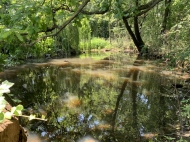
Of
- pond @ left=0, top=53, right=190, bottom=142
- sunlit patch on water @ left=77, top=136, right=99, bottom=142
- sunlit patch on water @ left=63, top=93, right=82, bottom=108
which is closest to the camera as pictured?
sunlit patch on water @ left=77, top=136, right=99, bottom=142

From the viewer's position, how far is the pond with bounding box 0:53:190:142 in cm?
395

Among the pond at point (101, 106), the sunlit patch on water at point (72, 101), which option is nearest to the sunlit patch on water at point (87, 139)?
the pond at point (101, 106)

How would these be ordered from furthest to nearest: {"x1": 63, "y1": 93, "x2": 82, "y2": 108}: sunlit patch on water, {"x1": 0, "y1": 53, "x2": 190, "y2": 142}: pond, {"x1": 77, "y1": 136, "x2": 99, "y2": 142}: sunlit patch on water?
{"x1": 63, "y1": 93, "x2": 82, "y2": 108}: sunlit patch on water → {"x1": 0, "y1": 53, "x2": 190, "y2": 142}: pond → {"x1": 77, "y1": 136, "x2": 99, "y2": 142}: sunlit patch on water

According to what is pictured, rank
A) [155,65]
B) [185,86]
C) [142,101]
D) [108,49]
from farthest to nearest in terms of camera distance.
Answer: [108,49], [155,65], [185,86], [142,101]

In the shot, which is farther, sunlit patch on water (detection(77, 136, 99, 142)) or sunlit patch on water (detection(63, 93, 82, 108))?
sunlit patch on water (detection(63, 93, 82, 108))

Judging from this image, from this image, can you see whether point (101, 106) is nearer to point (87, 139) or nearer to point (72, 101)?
point (72, 101)

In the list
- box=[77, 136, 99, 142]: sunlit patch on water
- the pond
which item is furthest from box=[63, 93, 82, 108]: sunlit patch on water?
box=[77, 136, 99, 142]: sunlit patch on water

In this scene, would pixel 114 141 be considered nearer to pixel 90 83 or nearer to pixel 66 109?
pixel 66 109

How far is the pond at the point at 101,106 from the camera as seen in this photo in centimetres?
395

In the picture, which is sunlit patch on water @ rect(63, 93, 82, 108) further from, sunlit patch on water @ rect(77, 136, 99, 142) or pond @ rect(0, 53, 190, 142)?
sunlit patch on water @ rect(77, 136, 99, 142)

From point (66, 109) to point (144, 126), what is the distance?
6.21 ft

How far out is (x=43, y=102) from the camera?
5.76m

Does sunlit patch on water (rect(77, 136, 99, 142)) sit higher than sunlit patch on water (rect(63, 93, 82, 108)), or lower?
lower

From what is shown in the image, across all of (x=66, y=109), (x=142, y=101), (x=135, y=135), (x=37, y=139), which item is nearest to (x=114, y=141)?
(x=135, y=135)
